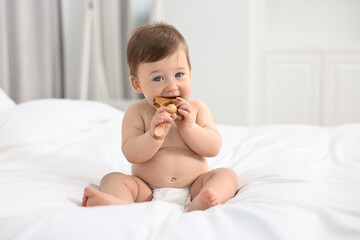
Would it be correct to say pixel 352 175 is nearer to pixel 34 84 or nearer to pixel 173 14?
pixel 34 84

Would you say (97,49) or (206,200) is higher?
(97,49)

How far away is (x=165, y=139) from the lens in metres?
1.12

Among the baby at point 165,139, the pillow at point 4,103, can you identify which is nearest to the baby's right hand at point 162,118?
the baby at point 165,139

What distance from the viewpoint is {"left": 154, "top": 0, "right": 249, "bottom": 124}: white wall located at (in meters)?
3.26

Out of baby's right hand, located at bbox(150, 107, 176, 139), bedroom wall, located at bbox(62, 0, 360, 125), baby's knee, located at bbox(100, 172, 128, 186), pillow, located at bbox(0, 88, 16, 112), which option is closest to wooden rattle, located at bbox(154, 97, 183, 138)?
baby's right hand, located at bbox(150, 107, 176, 139)

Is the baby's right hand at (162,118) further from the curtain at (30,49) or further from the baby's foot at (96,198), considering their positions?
the curtain at (30,49)

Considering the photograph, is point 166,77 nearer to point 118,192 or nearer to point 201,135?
point 201,135

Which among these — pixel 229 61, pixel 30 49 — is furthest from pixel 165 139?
pixel 229 61

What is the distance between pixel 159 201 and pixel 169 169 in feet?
0.78

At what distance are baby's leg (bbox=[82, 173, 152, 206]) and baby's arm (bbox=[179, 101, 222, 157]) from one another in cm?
16

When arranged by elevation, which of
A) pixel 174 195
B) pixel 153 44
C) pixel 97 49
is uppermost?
pixel 153 44

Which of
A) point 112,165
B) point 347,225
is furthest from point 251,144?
point 347,225

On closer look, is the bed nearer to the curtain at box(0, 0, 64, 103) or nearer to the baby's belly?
the baby's belly

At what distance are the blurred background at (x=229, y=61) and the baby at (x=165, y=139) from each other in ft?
6.15
